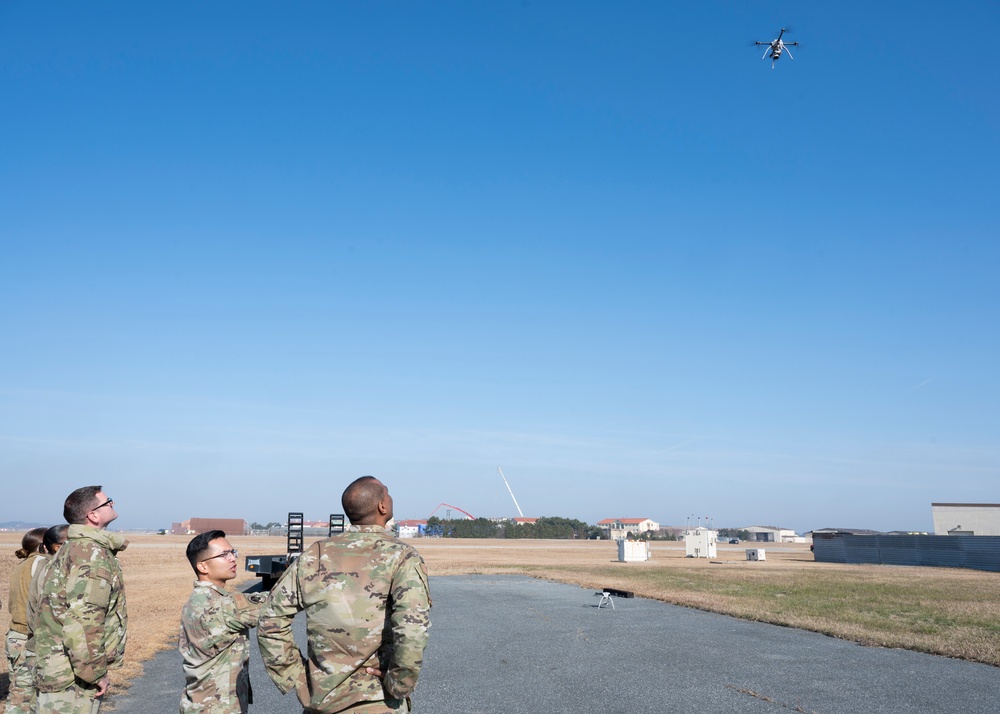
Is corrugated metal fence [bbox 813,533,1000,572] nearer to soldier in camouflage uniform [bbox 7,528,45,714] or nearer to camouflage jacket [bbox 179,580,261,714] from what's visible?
soldier in camouflage uniform [bbox 7,528,45,714]

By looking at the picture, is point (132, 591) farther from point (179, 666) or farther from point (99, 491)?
point (99, 491)

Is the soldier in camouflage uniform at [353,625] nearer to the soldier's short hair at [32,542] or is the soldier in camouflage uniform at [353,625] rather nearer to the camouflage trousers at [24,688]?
the camouflage trousers at [24,688]

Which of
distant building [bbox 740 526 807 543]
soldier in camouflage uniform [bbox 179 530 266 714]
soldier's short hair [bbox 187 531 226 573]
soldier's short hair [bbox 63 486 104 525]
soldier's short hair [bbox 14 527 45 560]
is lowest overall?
distant building [bbox 740 526 807 543]

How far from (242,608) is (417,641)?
4.62ft

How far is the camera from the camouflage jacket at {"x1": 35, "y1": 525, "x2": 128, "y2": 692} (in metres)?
4.92

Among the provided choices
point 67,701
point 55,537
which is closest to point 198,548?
point 67,701

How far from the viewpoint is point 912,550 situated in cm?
4738

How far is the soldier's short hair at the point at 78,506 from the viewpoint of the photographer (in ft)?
16.9

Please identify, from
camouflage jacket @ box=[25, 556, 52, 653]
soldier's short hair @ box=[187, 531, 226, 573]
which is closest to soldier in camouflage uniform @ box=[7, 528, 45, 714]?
camouflage jacket @ box=[25, 556, 52, 653]

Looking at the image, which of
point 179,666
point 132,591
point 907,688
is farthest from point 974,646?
point 132,591

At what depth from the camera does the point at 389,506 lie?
430 centimetres

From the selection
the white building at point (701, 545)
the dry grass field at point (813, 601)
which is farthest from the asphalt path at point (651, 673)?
the white building at point (701, 545)

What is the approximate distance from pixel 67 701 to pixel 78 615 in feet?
1.72

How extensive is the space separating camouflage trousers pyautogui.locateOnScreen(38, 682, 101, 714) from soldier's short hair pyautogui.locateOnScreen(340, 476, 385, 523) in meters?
2.33
